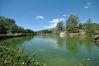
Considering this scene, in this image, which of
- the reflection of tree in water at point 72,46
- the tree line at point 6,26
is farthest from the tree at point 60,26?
the reflection of tree in water at point 72,46

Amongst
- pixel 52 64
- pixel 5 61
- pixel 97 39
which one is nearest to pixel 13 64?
pixel 5 61

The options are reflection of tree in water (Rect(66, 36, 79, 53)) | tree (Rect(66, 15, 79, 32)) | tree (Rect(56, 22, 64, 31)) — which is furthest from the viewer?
tree (Rect(56, 22, 64, 31))

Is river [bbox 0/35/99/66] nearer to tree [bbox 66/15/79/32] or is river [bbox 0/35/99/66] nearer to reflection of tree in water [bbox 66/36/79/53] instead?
reflection of tree in water [bbox 66/36/79/53]

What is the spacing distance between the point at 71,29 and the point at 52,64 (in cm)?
8453

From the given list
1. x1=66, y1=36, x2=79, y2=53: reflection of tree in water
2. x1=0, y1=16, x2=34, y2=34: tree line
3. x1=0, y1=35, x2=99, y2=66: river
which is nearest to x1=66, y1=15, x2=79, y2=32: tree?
x1=0, y1=16, x2=34, y2=34: tree line

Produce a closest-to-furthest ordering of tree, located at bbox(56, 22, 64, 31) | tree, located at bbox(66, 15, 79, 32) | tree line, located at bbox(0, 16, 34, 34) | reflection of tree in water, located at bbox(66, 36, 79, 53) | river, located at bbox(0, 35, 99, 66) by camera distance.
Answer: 1. river, located at bbox(0, 35, 99, 66)
2. reflection of tree in water, located at bbox(66, 36, 79, 53)
3. tree line, located at bbox(0, 16, 34, 34)
4. tree, located at bbox(66, 15, 79, 32)
5. tree, located at bbox(56, 22, 64, 31)

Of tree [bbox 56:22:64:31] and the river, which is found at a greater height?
tree [bbox 56:22:64:31]

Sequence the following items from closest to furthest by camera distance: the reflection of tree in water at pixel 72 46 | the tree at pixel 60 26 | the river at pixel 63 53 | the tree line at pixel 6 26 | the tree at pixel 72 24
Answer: the river at pixel 63 53 < the reflection of tree in water at pixel 72 46 < the tree line at pixel 6 26 < the tree at pixel 72 24 < the tree at pixel 60 26

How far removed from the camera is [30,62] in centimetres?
578

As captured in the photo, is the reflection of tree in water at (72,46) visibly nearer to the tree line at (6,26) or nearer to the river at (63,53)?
the river at (63,53)

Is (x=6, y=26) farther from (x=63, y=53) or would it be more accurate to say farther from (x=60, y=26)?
(x=63, y=53)

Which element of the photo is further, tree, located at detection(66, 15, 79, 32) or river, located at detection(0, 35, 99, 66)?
tree, located at detection(66, 15, 79, 32)

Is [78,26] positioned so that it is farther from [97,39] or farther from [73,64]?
[73,64]

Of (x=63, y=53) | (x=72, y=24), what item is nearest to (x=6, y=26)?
(x=72, y=24)
